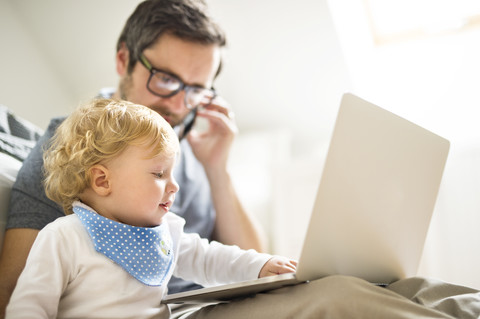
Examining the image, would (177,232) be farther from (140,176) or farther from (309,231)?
(309,231)

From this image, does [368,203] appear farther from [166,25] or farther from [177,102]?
[166,25]

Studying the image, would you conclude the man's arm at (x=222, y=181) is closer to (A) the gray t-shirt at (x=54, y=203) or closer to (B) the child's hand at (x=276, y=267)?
(A) the gray t-shirt at (x=54, y=203)

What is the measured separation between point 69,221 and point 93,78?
6.37 ft

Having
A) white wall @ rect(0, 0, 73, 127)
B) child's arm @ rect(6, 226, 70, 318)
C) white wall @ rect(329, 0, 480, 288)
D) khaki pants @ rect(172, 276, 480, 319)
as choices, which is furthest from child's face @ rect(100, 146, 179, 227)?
white wall @ rect(329, 0, 480, 288)

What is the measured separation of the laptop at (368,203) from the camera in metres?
0.76

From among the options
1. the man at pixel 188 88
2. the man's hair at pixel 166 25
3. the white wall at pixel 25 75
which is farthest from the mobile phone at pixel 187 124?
the white wall at pixel 25 75

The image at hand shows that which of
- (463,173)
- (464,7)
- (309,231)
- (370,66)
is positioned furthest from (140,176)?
Answer: (464,7)

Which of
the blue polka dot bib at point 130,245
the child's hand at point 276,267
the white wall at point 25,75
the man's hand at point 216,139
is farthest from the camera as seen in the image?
the white wall at point 25,75

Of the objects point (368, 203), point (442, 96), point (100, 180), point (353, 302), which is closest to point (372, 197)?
point (368, 203)

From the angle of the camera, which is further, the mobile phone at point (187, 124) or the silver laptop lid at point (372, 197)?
the mobile phone at point (187, 124)

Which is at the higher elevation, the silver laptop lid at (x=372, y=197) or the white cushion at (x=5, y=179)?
the silver laptop lid at (x=372, y=197)

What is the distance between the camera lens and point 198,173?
168 centimetres

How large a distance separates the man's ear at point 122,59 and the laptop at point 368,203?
920mm

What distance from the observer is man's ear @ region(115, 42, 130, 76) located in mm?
1521
